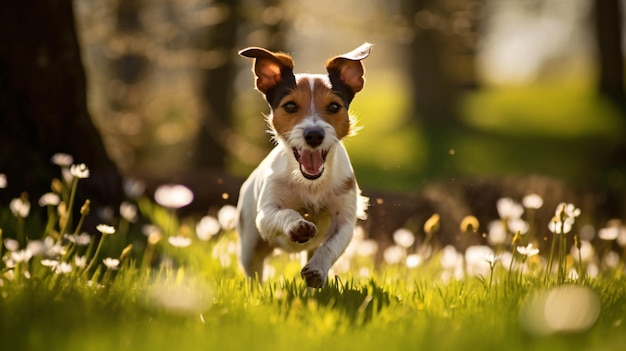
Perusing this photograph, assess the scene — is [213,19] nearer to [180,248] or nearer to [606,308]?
[180,248]

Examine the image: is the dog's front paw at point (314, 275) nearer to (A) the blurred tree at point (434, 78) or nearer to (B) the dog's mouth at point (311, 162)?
(B) the dog's mouth at point (311, 162)

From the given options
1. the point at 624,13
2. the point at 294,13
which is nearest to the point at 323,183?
the point at 294,13

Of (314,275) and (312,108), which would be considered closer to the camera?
(314,275)

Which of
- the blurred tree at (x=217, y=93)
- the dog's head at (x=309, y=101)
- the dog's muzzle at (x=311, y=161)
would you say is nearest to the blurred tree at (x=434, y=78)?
the blurred tree at (x=217, y=93)

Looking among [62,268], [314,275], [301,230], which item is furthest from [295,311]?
[62,268]

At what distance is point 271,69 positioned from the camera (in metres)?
4.62

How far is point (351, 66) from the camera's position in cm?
459

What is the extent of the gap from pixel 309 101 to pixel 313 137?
33 cm

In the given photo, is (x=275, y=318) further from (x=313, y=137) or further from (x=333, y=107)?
(x=333, y=107)

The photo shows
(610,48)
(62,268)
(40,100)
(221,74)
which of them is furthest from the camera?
(610,48)

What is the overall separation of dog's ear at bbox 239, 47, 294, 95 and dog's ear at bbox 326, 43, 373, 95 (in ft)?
0.74

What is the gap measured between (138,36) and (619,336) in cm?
975

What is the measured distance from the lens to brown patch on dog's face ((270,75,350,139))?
14.4ft

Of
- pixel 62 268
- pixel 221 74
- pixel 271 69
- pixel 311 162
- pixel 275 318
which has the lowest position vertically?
pixel 275 318
